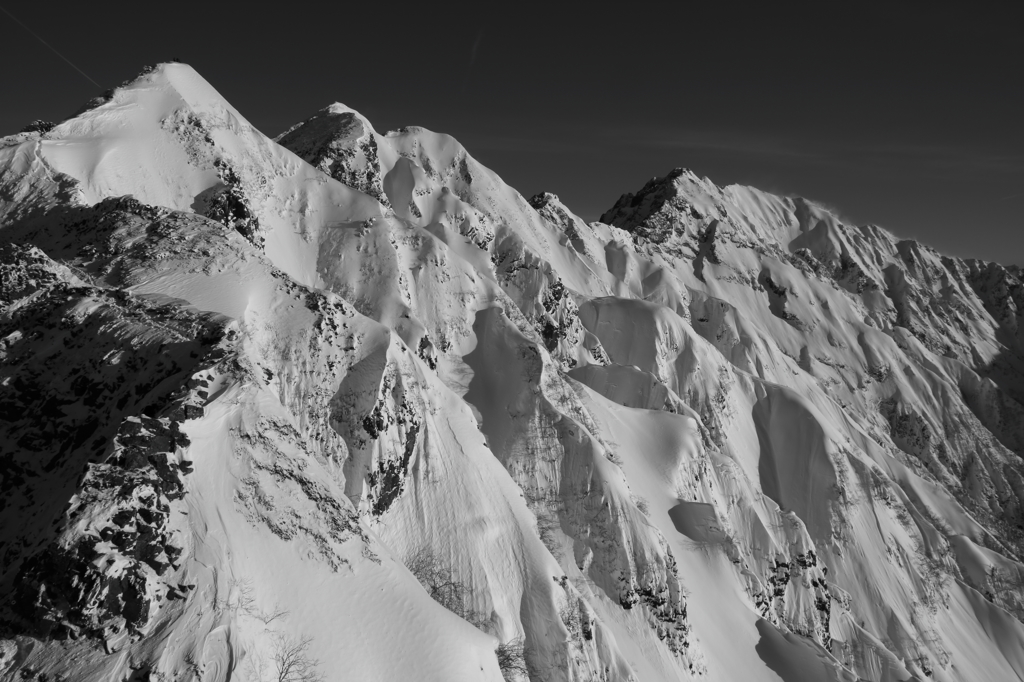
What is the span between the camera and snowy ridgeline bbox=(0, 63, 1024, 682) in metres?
20.8

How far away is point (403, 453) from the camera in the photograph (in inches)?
1561

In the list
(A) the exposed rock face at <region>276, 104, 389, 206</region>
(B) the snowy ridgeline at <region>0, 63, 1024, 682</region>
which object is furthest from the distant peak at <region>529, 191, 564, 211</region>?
(A) the exposed rock face at <region>276, 104, 389, 206</region>

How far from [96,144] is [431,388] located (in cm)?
3375

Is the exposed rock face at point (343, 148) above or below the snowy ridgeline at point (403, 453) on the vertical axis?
above

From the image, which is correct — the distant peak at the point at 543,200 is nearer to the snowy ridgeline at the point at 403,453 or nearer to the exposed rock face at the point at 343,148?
the snowy ridgeline at the point at 403,453

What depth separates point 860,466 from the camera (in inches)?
3307

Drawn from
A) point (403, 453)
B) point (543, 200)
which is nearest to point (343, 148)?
point (543, 200)

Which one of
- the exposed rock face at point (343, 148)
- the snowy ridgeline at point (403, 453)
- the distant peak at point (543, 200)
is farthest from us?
the distant peak at point (543, 200)

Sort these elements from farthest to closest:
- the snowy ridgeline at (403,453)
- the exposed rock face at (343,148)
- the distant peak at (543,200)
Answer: the distant peak at (543,200) → the exposed rock face at (343,148) → the snowy ridgeline at (403,453)

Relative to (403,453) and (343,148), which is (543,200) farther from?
(403,453)

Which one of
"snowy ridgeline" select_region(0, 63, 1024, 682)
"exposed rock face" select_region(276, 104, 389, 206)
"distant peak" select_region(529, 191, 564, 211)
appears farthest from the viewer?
"distant peak" select_region(529, 191, 564, 211)

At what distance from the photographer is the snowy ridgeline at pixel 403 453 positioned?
68.4 feet

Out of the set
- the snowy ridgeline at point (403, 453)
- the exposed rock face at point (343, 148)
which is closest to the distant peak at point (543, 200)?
the snowy ridgeline at point (403, 453)

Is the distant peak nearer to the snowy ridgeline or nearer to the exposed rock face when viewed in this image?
the snowy ridgeline
